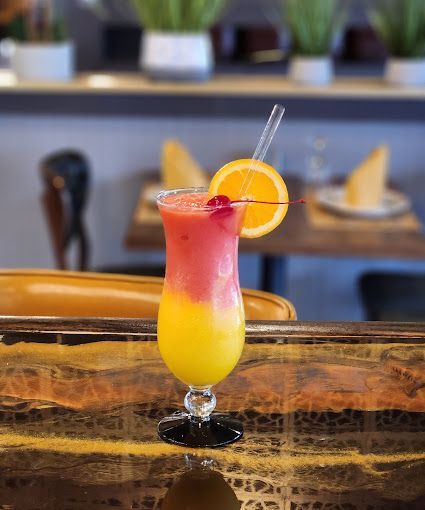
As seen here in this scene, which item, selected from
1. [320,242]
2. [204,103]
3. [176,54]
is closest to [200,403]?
[320,242]

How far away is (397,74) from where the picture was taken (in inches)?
106

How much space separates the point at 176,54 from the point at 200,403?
1884 mm

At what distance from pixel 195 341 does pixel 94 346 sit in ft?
0.64

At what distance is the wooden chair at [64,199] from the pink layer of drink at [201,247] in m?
1.44

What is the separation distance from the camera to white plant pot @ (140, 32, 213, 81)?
264 centimetres

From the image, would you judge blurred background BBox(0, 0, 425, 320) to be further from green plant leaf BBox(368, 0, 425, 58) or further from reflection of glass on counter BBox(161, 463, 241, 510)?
reflection of glass on counter BBox(161, 463, 241, 510)

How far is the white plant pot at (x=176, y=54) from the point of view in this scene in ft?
8.65

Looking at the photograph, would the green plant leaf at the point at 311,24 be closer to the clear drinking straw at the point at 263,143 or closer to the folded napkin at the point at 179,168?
the folded napkin at the point at 179,168

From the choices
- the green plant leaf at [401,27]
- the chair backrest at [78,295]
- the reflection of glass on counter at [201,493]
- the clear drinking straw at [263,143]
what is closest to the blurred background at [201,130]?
the green plant leaf at [401,27]

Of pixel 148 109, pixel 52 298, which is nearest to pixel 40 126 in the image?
pixel 148 109

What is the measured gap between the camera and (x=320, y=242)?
2.17m

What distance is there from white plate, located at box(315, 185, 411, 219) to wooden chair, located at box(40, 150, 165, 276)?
543 millimetres

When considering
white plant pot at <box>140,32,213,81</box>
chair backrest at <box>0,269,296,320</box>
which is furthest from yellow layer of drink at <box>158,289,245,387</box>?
white plant pot at <box>140,32,213,81</box>

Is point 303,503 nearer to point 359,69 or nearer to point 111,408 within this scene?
point 111,408
